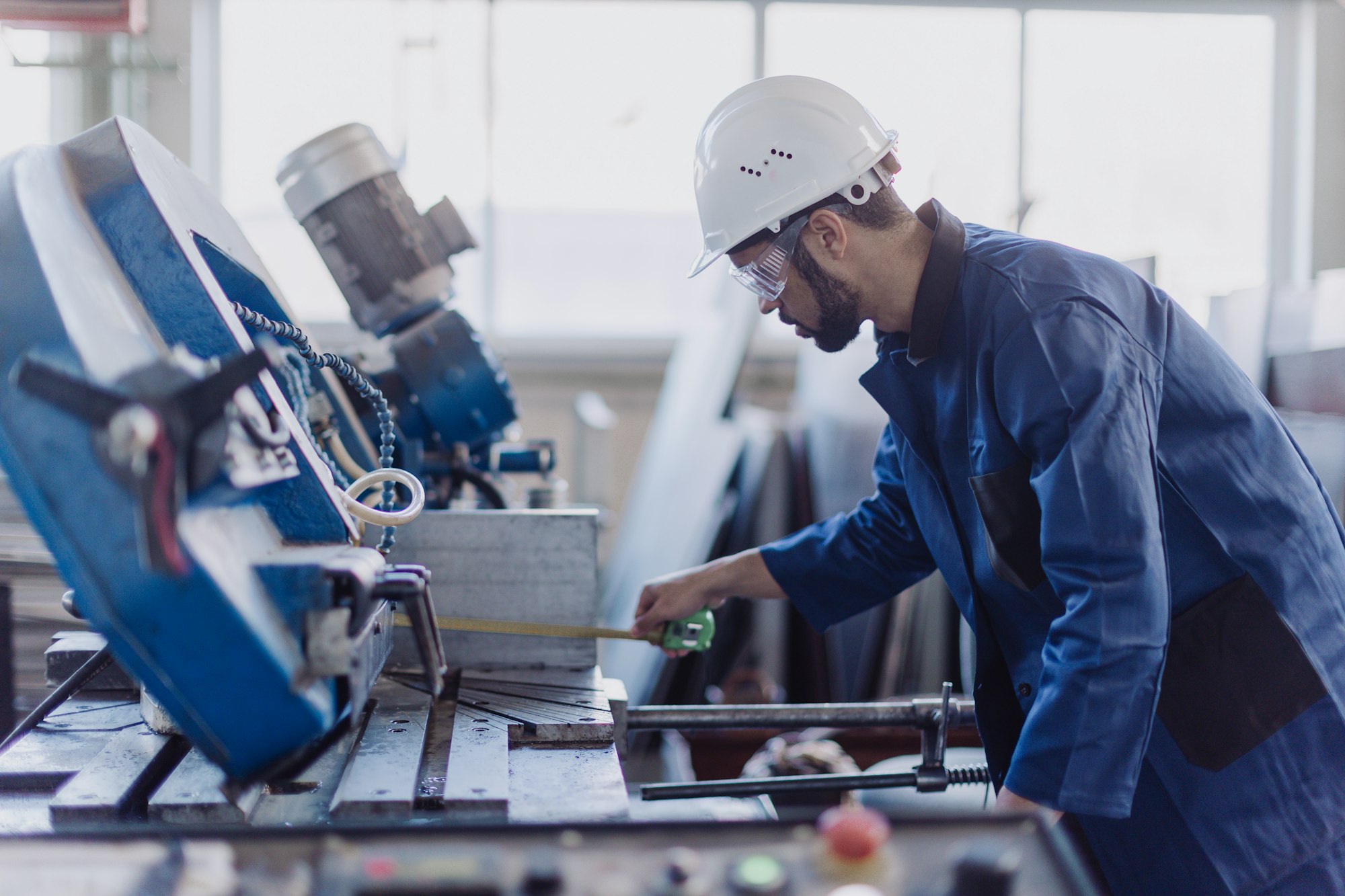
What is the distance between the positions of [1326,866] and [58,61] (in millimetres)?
3739

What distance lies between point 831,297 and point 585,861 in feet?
2.73

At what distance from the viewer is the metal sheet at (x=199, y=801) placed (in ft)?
2.58

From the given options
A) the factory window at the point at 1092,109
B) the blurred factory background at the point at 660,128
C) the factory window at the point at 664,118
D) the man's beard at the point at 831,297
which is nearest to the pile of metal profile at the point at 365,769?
the man's beard at the point at 831,297

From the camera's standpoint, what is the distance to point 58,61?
10.4 feet

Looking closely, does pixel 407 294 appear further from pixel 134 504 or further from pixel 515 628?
pixel 134 504

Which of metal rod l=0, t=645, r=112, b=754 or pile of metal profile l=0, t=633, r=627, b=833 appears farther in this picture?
metal rod l=0, t=645, r=112, b=754

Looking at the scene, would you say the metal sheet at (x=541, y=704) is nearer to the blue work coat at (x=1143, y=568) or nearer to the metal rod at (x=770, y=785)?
the metal rod at (x=770, y=785)

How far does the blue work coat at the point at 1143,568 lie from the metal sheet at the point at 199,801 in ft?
2.17

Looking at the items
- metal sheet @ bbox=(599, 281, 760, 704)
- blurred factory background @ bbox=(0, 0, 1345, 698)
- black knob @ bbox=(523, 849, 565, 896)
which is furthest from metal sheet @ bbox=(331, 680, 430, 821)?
blurred factory background @ bbox=(0, 0, 1345, 698)

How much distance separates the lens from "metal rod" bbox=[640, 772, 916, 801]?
1176 mm

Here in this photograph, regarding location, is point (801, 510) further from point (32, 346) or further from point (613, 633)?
point (32, 346)

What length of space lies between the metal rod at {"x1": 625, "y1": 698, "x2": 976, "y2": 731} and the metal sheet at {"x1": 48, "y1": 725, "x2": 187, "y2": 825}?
526 mm

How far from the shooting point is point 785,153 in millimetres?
1195

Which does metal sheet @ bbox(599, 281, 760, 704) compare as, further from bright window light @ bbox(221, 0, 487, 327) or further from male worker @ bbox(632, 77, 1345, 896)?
male worker @ bbox(632, 77, 1345, 896)
